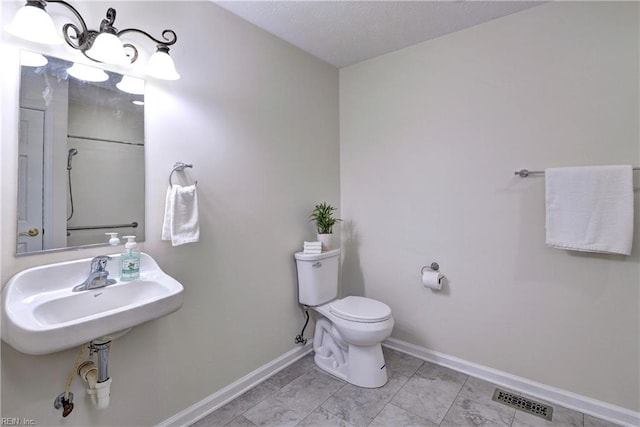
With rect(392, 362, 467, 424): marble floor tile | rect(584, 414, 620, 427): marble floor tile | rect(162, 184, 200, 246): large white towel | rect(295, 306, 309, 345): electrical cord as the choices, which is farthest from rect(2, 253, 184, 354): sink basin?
rect(584, 414, 620, 427): marble floor tile

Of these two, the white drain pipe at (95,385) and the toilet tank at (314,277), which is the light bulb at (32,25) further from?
the toilet tank at (314,277)

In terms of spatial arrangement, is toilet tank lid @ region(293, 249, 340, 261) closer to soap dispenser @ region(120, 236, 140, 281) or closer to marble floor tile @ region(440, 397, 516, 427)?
soap dispenser @ region(120, 236, 140, 281)

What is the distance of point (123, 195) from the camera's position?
1.46 metres

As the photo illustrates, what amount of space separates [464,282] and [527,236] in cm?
51

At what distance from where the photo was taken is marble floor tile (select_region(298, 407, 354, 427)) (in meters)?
1.68

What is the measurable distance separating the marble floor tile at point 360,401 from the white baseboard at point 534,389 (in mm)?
360

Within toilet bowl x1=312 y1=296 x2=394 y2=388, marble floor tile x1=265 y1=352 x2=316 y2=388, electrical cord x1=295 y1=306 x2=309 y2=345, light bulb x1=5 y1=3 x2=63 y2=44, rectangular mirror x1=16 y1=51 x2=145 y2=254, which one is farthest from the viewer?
electrical cord x1=295 y1=306 x2=309 y2=345

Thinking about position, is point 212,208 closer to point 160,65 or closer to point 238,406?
point 160,65

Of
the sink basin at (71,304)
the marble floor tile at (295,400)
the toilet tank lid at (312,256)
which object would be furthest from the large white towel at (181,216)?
the marble floor tile at (295,400)

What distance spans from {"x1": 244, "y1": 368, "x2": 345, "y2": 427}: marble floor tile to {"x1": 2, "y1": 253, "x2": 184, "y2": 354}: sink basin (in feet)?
3.11

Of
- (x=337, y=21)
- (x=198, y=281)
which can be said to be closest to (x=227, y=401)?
(x=198, y=281)

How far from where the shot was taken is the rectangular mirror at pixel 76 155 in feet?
3.94

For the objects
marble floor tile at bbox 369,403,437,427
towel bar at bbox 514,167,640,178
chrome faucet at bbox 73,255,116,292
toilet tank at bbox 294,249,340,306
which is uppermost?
towel bar at bbox 514,167,640,178

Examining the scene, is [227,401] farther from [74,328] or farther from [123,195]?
[123,195]
